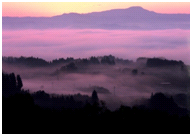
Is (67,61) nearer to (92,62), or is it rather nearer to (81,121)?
(92,62)

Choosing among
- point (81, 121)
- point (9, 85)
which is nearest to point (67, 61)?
point (9, 85)

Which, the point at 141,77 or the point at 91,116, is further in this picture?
the point at 141,77

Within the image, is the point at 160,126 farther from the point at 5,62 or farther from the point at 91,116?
the point at 5,62

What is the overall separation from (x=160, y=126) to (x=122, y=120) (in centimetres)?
196

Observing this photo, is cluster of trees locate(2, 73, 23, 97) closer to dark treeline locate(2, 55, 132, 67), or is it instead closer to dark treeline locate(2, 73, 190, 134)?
dark treeline locate(2, 55, 132, 67)

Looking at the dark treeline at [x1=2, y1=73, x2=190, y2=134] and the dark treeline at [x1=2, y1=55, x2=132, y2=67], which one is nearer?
the dark treeline at [x1=2, y1=73, x2=190, y2=134]

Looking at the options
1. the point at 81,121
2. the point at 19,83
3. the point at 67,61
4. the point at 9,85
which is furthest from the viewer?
the point at 67,61

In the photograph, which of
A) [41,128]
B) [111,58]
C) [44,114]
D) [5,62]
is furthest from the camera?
[111,58]

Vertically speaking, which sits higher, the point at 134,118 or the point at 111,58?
the point at 111,58

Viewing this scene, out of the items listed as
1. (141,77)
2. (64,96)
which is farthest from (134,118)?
(141,77)

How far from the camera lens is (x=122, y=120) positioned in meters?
14.3

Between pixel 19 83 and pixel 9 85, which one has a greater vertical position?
pixel 9 85

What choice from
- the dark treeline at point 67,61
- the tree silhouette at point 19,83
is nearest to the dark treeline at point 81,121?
the tree silhouette at point 19,83

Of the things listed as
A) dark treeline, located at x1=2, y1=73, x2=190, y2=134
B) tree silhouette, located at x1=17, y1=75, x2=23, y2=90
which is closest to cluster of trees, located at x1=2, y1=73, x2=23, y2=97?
tree silhouette, located at x1=17, y1=75, x2=23, y2=90
